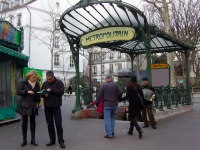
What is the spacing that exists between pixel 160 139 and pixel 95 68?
6969 cm

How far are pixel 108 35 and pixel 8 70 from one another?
4108 millimetres

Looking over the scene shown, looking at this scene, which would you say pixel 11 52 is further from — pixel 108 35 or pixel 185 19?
pixel 185 19

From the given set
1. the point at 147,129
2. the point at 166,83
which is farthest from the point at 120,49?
the point at 147,129

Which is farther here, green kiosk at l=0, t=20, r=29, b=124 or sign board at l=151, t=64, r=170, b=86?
sign board at l=151, t=64, r=170, b=86

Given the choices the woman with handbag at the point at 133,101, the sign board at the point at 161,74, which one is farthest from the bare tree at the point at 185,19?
the woman with handbag at the point at 133,101

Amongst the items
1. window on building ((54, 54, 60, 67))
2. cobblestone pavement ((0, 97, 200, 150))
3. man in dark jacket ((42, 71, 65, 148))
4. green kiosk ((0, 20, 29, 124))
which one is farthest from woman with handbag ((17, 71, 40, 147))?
window on building ((54, 54, 60, 67))

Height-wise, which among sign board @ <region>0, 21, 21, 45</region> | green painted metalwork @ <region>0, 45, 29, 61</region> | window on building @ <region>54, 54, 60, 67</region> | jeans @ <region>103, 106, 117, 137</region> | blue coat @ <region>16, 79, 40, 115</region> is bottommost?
jeans @ <region>103, 106, 117, 137</region>

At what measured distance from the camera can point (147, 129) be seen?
10.5 m

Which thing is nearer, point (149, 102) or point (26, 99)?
point (26, 99)

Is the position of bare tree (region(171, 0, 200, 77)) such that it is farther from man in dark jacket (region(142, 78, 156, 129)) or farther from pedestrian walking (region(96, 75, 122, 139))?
pedestrian walking (region(96, 75, 122, 139))

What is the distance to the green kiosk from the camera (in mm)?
12046

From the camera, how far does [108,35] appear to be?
40.2ft

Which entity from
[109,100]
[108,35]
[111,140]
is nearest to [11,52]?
[108,35]

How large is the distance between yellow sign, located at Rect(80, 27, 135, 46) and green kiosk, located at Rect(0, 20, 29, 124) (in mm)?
A: 2683
